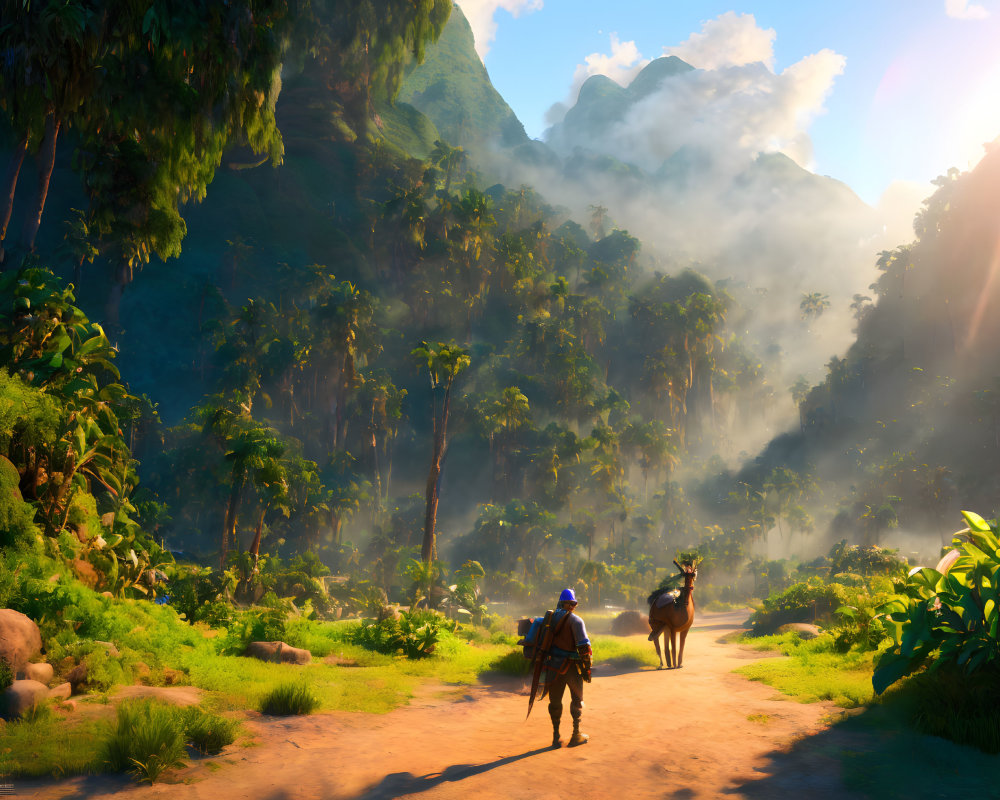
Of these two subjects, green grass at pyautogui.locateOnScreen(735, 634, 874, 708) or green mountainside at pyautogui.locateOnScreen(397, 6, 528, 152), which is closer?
green grass at pyautogui.locateOnScreen(735, 634, 874, 708)

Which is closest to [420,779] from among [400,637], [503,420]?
[400,637]

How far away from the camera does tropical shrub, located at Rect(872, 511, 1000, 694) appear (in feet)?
22.2

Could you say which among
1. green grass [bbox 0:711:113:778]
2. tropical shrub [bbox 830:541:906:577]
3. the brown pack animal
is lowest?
green grass [bbox 0:711:113:778]

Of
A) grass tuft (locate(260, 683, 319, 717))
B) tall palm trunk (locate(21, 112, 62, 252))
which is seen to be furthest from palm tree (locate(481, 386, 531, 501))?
grass tuft (locate(260, 683, 319, 717))

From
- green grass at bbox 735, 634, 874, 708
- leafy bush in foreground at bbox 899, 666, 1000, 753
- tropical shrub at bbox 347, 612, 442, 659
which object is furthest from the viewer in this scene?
tropical shrub at bbox 347, 612, 442, 659

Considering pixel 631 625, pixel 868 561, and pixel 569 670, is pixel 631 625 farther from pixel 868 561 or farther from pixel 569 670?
pixel 569 670

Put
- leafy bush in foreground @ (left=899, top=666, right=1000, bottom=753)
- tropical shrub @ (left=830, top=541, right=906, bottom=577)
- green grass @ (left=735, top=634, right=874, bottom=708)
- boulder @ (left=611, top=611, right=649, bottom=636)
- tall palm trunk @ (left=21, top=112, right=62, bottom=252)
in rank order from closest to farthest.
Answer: leafy bush in foreground @ (left=899, top=666, right=1000, bottom=753), green grass @ (left=735, top=634, right=874, bottom=708), tall palm trunk @ (left=21, top=112, right=62, bottom=252), boulder @ (left=611, top=611, right=649, bottom=636), tropical shrub @ (left=830, top=541, right=906, bottom=577)

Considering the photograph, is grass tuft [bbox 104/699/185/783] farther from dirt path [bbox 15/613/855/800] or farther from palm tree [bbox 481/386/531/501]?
palm tree [bbox 481/386/531/501]

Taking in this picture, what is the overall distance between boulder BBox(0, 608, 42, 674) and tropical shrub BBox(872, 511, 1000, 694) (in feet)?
33.7

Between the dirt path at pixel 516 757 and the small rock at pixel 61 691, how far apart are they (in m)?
2.05

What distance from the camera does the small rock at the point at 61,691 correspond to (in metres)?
7.02

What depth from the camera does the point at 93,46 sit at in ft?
39.5

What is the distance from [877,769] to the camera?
5910mm

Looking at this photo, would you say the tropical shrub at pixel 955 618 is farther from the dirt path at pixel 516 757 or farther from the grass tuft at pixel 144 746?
the grass tuft at pixel 144 746
